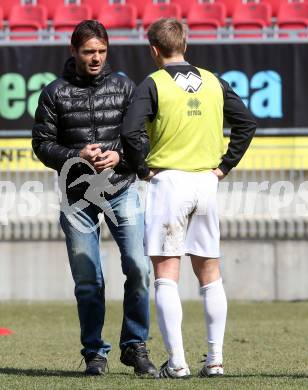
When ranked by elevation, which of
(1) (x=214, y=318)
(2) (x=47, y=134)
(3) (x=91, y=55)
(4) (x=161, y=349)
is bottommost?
(4) (x=161, y=349)

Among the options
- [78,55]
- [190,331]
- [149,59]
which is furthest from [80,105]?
[149,59]

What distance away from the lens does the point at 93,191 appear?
6.65 meters

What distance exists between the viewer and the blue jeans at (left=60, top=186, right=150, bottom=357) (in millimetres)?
6656

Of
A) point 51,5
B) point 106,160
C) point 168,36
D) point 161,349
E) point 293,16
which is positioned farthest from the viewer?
point 51,5

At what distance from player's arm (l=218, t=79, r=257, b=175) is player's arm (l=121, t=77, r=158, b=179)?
1.56 ft

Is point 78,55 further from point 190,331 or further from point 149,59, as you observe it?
point 149,59

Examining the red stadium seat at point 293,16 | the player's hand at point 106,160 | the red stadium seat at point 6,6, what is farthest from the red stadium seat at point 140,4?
the player's hand at point 106,160

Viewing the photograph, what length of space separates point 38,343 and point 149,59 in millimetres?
6130

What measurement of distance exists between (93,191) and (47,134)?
0.45 meters

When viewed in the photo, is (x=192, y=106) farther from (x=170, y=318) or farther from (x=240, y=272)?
(x=240, y=272)

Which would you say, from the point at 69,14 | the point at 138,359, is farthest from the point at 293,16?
the point at 138,359

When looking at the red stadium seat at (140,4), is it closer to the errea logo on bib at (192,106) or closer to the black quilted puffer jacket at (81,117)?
the black quilted puffer jacket at (81,117)

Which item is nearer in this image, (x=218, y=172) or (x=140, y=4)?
(x=218, y=172)

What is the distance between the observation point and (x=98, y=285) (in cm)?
671
